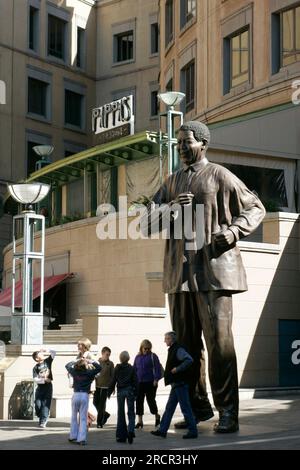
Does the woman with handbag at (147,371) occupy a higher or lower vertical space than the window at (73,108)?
lower

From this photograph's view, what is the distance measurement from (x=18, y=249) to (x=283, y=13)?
12.8m

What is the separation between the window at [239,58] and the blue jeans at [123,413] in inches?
788

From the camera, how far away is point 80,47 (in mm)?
54438

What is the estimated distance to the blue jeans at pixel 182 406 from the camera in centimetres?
1217

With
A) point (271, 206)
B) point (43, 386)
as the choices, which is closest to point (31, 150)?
point (271, 206)

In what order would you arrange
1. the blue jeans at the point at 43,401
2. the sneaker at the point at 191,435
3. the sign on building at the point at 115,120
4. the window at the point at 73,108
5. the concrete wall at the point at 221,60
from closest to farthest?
the sneaker at the point at 191,435, the blue jeans at the point at 43,401, the concrete wall at the point at 221,60, the sign on building at the point at 115,120, the window at the point at 73,108

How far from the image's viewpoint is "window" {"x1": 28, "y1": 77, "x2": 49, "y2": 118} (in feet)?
167

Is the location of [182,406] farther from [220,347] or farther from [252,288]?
[252,288]

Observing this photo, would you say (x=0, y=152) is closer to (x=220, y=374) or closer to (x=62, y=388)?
(x=62, y=388)

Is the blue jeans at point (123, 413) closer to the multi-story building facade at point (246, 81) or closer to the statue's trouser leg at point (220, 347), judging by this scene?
the statue's trouser leg at point (220, 347)

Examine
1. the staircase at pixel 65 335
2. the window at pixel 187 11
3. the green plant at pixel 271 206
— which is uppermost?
the window at pixel 187 11

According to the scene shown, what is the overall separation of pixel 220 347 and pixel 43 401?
4.85m

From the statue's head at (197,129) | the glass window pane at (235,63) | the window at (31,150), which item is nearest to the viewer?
the statue's head at (197,129)

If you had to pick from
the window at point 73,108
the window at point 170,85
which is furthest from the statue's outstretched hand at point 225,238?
the window at point 73,108
